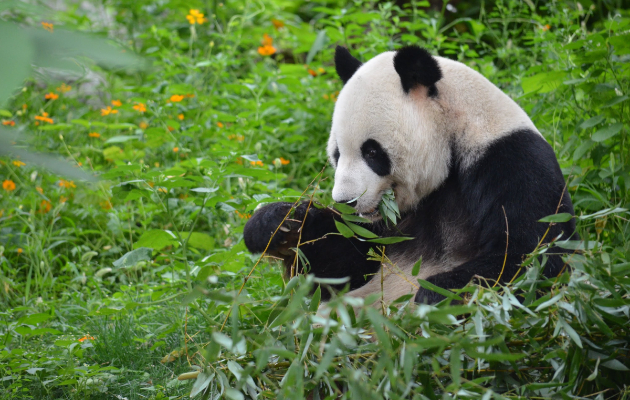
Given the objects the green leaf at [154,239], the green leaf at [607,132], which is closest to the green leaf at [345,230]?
the green leaf at [154,239]

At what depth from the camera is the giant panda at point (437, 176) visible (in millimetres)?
2203

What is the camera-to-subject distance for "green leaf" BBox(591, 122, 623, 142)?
298 centimetres

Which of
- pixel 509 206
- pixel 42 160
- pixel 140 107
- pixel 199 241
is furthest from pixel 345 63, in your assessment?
pixel 42 160

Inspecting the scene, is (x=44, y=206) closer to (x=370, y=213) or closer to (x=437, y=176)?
(x=370, y=213)

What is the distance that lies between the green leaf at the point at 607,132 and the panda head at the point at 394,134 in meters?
1.04

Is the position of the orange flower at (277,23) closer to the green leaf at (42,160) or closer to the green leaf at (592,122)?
the green leaf at (592,122)

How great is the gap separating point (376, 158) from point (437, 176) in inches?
10.7

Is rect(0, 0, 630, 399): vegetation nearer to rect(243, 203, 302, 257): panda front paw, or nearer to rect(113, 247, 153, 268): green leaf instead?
rect(113, 247, 153, 268): green leaf

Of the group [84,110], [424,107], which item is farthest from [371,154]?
[84,110]

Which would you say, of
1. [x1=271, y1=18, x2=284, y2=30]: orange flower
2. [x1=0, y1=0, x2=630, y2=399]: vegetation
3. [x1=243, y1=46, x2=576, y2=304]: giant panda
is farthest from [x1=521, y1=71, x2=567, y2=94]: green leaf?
[x1=271, y1=18, x2=284, y2=30]: orange flower

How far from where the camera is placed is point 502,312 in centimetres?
187

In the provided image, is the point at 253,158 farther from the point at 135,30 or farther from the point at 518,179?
the point at 135,30

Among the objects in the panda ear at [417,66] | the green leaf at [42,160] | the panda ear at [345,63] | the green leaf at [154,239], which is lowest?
the green leaf at [154,239]

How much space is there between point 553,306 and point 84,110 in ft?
16.6
